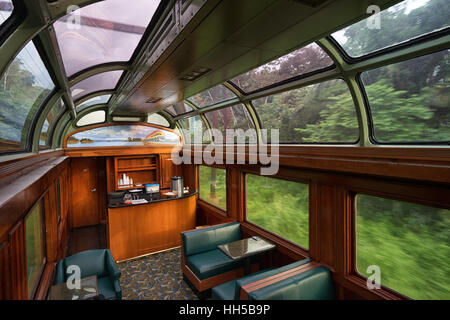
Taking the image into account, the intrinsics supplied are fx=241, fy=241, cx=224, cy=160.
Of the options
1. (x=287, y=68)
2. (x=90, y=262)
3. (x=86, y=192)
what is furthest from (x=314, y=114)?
(x=86, y=192)

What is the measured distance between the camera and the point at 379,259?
3.19 metres

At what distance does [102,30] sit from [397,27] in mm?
3047

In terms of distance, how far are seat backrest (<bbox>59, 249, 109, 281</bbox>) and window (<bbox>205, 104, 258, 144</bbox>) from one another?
155 inches

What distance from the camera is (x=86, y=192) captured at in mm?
8734

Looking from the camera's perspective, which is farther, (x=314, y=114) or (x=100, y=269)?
(x=100, y=269)

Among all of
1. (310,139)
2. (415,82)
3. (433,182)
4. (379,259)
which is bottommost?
(379,259)

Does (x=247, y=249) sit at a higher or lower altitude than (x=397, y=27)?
lower

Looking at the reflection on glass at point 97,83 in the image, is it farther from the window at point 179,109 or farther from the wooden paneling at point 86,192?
the wooden paneling at point 86,192

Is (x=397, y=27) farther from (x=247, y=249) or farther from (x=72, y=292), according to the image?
(x=72, y=292)

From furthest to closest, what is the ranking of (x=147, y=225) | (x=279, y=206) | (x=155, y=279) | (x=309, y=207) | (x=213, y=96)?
(x=147, y=225), (x=213, y=96), (x=155, y=279), (x=279, y=206), (x=309, y=207)

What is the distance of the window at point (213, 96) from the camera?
5584 mm

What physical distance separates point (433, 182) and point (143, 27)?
3.40 m
